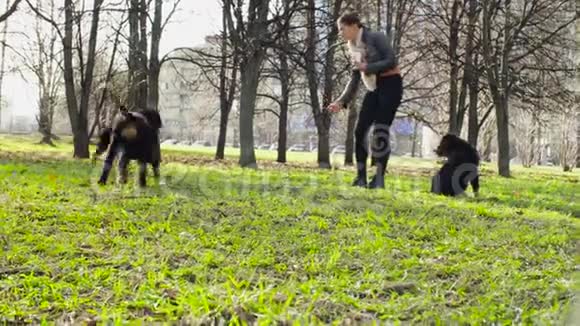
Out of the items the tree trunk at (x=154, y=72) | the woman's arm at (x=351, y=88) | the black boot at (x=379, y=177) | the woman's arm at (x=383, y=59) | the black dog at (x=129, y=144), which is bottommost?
the black boot at (x=379, y=177)

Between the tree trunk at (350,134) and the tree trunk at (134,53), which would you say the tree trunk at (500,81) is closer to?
the tree trunk at (350,134)

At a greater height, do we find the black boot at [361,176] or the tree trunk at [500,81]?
the tree trunk at [500,81]

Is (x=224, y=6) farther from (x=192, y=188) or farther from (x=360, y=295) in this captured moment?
(x=360, y=295)

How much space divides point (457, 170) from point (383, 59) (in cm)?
190

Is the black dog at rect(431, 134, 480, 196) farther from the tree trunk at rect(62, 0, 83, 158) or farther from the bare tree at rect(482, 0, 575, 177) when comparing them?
the tree trunk at rect(62, 0, 83, 158)

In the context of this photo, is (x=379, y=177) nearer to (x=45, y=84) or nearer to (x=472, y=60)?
(x=472, y=60)

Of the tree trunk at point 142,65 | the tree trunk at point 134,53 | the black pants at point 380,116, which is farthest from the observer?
the tree trunk at point 134,53

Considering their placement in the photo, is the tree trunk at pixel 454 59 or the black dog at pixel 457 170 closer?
the black dog at pixel 457 170

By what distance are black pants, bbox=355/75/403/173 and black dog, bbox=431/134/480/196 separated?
907 millimetres

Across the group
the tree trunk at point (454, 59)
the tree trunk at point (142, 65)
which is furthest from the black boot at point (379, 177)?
the tree trunk at point (454, 59)

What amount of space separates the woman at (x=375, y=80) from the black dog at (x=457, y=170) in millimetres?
959

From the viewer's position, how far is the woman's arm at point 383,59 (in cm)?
642

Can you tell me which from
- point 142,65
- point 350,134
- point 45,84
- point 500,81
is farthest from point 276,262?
point 45,84

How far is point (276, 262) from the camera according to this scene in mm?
2723
